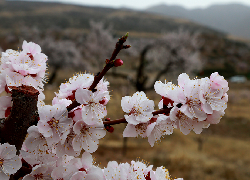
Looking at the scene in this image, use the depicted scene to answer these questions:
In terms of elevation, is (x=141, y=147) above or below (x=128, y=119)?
below

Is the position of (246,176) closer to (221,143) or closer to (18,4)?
(221,143)

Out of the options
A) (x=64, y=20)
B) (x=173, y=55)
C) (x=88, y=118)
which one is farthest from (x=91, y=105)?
(x=64, y=20)

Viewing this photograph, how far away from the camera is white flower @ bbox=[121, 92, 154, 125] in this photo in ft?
3.25

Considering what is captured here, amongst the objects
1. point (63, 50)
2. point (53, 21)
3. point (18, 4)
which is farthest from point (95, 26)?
point (18, 4)

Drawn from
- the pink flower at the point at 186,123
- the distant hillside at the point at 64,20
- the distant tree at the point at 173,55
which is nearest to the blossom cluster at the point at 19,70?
the pink flower at the point at 186,123

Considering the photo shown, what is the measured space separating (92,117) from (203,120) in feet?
1.74

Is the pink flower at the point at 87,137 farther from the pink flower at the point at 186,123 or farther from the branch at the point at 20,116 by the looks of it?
the pink flower at the point at 186,123

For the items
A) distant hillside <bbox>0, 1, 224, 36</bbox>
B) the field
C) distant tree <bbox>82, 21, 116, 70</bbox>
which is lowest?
the field

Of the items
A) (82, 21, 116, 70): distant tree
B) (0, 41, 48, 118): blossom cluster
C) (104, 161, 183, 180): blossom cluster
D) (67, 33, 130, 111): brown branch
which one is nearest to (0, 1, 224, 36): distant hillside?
(82, 21, 116, 70): distant tree

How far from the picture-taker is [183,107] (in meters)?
0.94

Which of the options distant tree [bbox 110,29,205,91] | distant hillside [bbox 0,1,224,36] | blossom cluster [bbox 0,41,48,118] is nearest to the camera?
blossom cluster [bbox 0,41,48,118]

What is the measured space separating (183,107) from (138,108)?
215mm

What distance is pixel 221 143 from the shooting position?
1043 cm

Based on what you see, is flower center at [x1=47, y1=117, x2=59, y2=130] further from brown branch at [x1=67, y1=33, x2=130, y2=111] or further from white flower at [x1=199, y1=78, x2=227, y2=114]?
white flower at [x1=199, y1=78, x2=227, y2=114]
